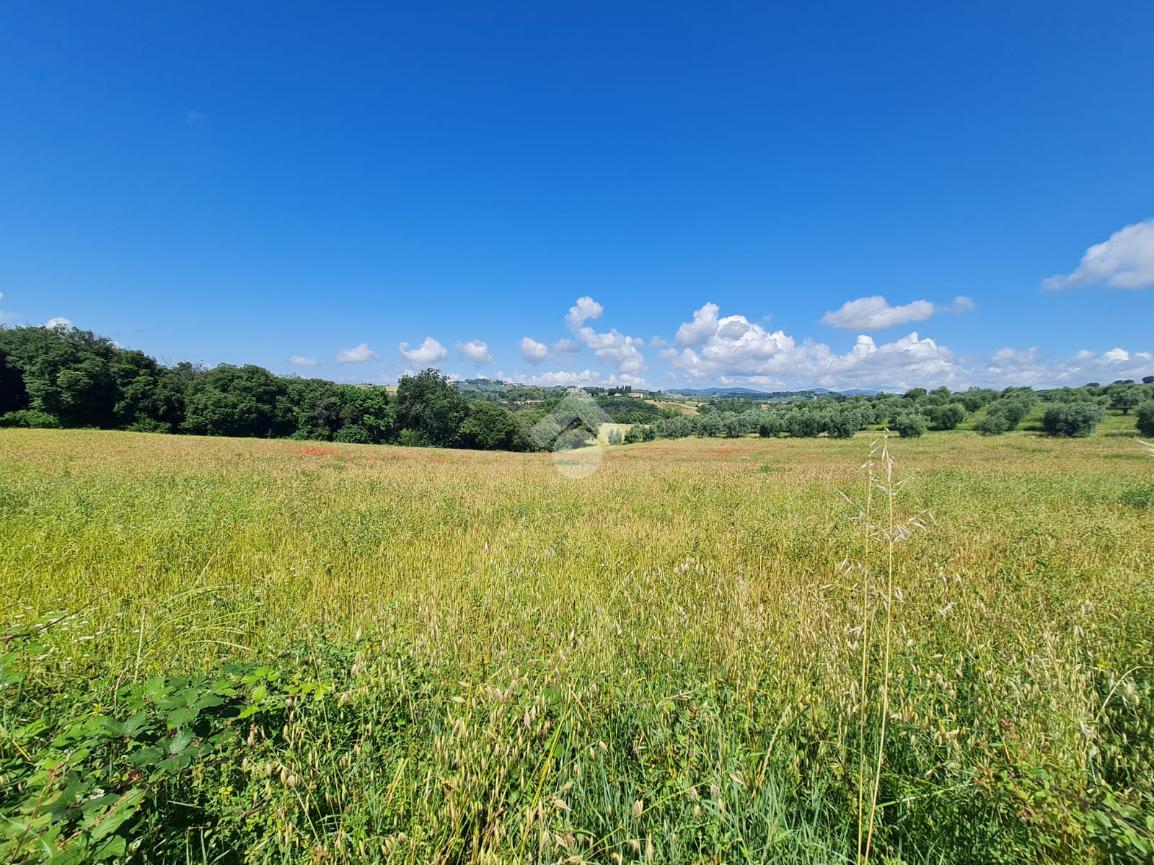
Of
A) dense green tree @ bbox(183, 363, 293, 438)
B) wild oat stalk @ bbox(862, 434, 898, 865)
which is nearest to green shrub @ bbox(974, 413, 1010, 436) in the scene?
wild oat stalk @ bbox(862, 434, 898, 865)

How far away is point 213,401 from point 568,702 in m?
70.9

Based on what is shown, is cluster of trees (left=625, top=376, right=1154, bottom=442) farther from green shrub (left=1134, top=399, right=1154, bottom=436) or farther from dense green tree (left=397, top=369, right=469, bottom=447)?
dense green tree (left=397, top=369, right=469, bottom=447)

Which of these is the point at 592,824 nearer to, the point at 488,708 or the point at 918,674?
the point at 488,708

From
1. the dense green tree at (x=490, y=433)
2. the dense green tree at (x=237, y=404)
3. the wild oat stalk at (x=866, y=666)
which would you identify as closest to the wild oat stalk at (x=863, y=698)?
the wild oat stalk at (x=866, y=666)

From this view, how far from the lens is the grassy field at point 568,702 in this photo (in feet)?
5.52

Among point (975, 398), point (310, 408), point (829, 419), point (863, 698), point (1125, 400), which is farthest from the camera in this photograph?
point (975, 398)

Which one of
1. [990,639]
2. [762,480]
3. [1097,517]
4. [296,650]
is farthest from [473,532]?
[1097,517]

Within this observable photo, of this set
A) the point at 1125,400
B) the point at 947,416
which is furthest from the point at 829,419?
the point at 1125,400

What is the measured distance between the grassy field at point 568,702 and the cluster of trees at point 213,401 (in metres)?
61.2

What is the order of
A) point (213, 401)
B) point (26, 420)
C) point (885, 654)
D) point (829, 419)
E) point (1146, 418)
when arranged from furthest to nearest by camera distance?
point (829, 419), point (213, 401), point (1146, 418), point (26, 420), point (885, 654)

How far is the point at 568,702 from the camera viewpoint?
2.32 metres

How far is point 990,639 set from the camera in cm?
316

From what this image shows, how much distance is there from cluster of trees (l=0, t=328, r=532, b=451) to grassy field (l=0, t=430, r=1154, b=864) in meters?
61.2

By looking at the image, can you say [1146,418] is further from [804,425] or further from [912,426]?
[804,425]
